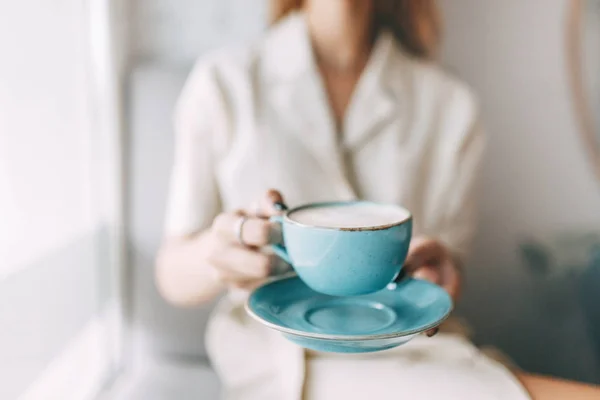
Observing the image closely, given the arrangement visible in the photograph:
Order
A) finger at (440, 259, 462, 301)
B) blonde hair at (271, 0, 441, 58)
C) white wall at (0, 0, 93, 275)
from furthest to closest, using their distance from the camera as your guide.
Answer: blonde hair at (271, 0, 441, 58)
finger at (440, 259, 462, 301)
white wall at (0, 0, 93, 275)

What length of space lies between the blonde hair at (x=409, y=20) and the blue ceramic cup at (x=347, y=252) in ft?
1.64

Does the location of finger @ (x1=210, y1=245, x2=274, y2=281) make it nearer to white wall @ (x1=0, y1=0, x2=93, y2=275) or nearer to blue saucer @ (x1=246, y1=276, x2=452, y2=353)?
blue saucer @ (x1=246, y1=276, x2=452, y2=353)

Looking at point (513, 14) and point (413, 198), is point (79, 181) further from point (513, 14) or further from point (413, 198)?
point (513, 14)

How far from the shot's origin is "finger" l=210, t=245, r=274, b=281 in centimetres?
57

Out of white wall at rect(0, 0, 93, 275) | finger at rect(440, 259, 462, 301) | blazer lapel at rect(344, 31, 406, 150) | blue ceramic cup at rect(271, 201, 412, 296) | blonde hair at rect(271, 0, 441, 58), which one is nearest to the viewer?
blue ceramic cup at rect(271, 201, 412, 296)

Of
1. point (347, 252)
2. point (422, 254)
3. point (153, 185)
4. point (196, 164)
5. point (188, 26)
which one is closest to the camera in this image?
point (347, 252)

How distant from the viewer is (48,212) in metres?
0.73

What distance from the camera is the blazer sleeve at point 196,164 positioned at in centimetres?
77

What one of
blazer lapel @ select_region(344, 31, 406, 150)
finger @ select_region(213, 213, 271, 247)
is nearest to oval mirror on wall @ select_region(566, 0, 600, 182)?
blazer lapel @ select_region(344, 31, 406, 150)

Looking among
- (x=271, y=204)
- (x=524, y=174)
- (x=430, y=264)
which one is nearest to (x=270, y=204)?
(x=271, y=204)

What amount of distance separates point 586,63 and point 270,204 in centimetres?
80

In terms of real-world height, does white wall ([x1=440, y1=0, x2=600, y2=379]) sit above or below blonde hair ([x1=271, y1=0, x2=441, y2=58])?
below

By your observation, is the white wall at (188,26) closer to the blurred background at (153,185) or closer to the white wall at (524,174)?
the blurred background at (153,185)

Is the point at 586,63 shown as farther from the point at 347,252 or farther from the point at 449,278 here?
the point at 347,252
